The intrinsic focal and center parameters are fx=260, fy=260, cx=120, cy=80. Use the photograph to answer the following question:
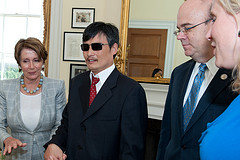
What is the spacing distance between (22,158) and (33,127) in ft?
0.84

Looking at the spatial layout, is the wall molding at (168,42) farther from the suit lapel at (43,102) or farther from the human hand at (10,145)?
the human hand at (10,145)

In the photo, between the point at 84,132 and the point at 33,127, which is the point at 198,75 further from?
the point at 33,127

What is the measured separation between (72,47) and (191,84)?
8.53ft

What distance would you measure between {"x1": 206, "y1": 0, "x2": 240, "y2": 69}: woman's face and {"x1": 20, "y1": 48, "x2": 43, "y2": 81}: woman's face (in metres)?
1.70

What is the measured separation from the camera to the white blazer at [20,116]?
212 centimetres

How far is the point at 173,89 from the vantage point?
5.34ft

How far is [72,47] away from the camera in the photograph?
3832 millimetres

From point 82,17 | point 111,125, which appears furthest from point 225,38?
point 82,17

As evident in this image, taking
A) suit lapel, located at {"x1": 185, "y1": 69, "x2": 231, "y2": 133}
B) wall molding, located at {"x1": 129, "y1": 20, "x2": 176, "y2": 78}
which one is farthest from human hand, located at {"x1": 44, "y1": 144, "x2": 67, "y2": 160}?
wall molding, located at {"x1": 129, "y1": 20, "x2": 176, "y2": 78}

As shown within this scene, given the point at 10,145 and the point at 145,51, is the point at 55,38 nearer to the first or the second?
the point at 145,51

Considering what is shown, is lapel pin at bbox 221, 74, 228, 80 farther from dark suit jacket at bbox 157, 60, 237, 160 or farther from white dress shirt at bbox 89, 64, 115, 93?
white dress shirt at bbox 89, 64, 115, 93

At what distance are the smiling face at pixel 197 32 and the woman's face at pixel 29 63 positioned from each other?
51.8 inches

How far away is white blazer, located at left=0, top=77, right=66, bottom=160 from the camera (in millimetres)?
2125

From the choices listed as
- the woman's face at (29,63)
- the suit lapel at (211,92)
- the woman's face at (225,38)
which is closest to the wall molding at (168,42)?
the woman's face at (29,63)
